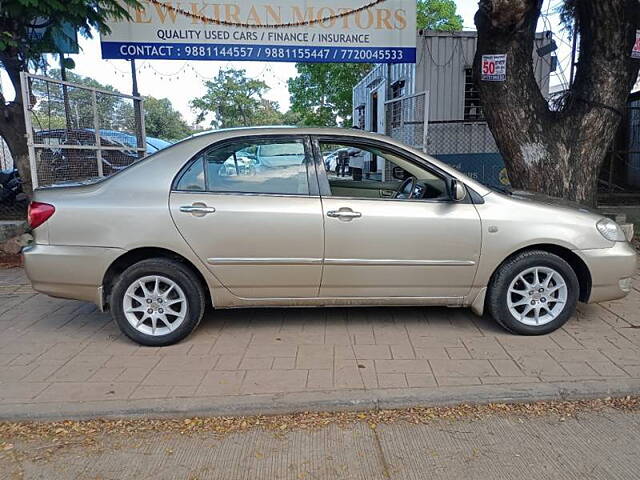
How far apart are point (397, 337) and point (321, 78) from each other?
74.1 feet

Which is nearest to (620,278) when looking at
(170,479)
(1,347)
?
(170,479)

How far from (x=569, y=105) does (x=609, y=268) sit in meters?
3.36

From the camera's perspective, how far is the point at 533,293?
13.0ft

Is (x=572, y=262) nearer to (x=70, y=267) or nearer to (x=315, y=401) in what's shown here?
(x=315, y=401)

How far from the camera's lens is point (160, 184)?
3752 millimetres

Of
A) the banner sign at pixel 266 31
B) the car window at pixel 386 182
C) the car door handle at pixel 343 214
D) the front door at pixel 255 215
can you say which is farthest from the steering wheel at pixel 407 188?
the banner sign at pixel 266 31

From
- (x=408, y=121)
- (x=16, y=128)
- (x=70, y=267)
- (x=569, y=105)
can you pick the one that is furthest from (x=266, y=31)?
(x=70, y=267)

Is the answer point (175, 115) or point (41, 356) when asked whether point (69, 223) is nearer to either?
point (41, 356)

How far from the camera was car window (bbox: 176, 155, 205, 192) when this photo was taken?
3785mm

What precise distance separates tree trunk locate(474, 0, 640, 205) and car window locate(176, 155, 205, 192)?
4185 mm

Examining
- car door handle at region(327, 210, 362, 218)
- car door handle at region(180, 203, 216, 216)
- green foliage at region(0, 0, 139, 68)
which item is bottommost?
car door handle at region(327, 210, 362, 218)

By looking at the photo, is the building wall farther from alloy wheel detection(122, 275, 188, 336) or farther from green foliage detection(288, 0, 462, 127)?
green foliage detection(288, 0, 462, 127)

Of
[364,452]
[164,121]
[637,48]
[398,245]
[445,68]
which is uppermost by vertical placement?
[164,121]

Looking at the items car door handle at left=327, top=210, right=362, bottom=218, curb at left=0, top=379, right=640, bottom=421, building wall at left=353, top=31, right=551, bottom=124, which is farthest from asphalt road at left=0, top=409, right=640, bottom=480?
building wall at left=353, top=31, right=551, bottom=124
